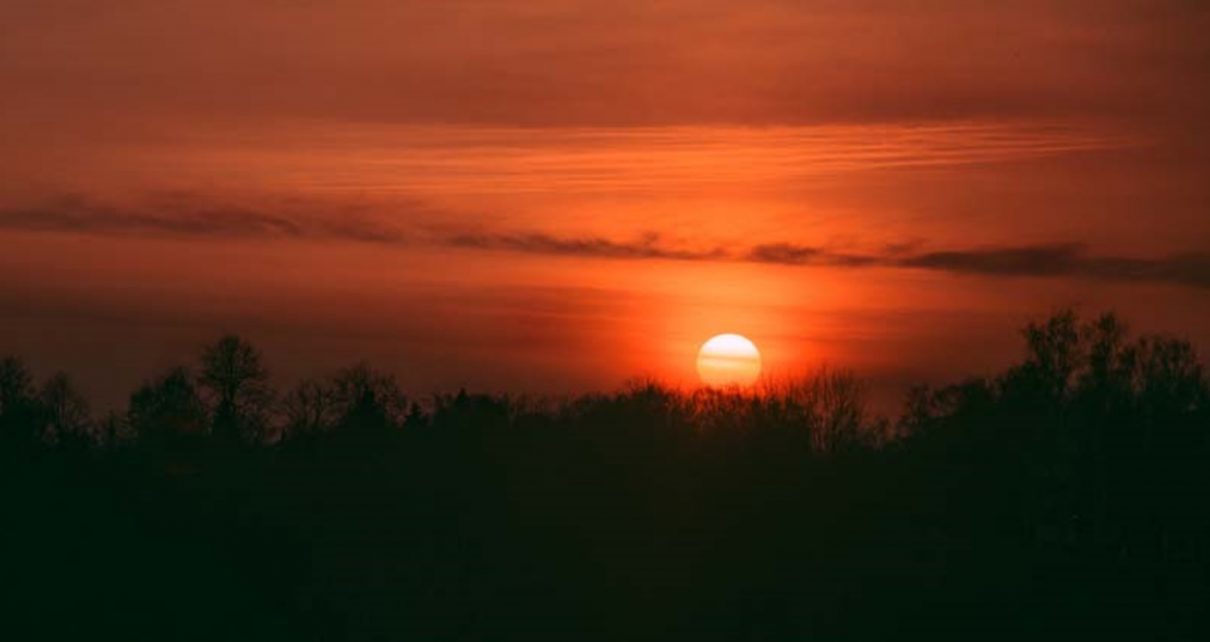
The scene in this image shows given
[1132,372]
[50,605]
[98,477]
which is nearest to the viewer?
[50,605]

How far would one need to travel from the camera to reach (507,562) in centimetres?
6172

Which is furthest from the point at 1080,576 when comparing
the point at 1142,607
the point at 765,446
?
the point at 765,446

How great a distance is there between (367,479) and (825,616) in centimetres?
1609

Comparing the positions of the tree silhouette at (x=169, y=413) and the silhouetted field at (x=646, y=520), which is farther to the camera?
the tree silhouette at (x=169, y=413)

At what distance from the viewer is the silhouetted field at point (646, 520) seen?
5769cm

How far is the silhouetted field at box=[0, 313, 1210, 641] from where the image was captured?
57.7 m

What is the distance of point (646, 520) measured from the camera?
66125 millimetres

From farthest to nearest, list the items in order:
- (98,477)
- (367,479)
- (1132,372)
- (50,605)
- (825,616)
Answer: (1132,372), (367,479), (98,477), (825,616), (50,605)

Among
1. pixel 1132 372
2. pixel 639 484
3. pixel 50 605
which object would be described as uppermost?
pixel 1132 372

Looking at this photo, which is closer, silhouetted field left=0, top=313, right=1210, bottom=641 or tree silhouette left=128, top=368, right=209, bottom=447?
silhouetted field left=0, top=313, right=1210, bottom=641

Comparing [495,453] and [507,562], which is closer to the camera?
[507,562]

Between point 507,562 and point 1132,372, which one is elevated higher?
point 1132,372

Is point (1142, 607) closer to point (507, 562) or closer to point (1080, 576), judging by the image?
point (1080, 576)

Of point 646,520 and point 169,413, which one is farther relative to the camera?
point 169,413
